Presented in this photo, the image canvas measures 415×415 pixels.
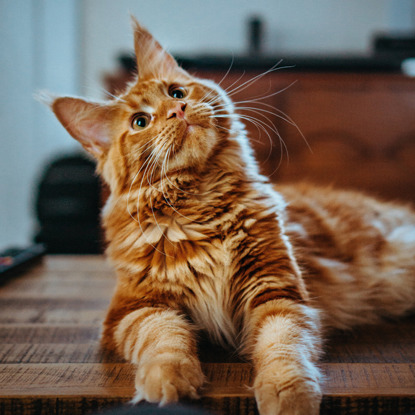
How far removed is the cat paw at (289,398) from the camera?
78cm

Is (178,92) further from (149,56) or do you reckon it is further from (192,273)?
(192,273)

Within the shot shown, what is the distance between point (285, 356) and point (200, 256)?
36 cm

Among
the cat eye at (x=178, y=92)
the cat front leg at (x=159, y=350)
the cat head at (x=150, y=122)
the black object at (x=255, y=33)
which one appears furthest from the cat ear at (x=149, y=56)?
the black object at (x=255, y=33)

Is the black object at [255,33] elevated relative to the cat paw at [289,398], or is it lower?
elevated

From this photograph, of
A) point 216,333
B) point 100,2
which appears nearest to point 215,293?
point 216,333

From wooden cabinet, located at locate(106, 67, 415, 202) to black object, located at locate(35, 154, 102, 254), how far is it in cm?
76

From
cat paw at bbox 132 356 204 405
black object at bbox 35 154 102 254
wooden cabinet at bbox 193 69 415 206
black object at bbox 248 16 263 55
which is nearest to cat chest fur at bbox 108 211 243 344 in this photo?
cat paw at bbox 132 356 204 405

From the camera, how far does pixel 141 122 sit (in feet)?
4.32

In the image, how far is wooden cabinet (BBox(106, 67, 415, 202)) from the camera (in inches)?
120

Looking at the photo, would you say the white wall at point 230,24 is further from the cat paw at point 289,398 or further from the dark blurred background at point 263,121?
the cat paw at point 289,398

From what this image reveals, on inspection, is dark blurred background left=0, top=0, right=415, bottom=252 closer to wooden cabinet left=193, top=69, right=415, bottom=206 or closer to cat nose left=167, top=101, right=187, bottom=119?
wooden cabinet left=193, top=69, right=415, bottom=206

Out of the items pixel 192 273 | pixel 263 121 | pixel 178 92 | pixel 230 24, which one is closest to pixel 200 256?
pixel 192 273

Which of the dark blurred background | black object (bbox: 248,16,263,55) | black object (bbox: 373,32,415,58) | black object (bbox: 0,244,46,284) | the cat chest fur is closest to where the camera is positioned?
the cat chest fur

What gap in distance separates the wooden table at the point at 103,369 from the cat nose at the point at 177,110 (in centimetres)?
67
